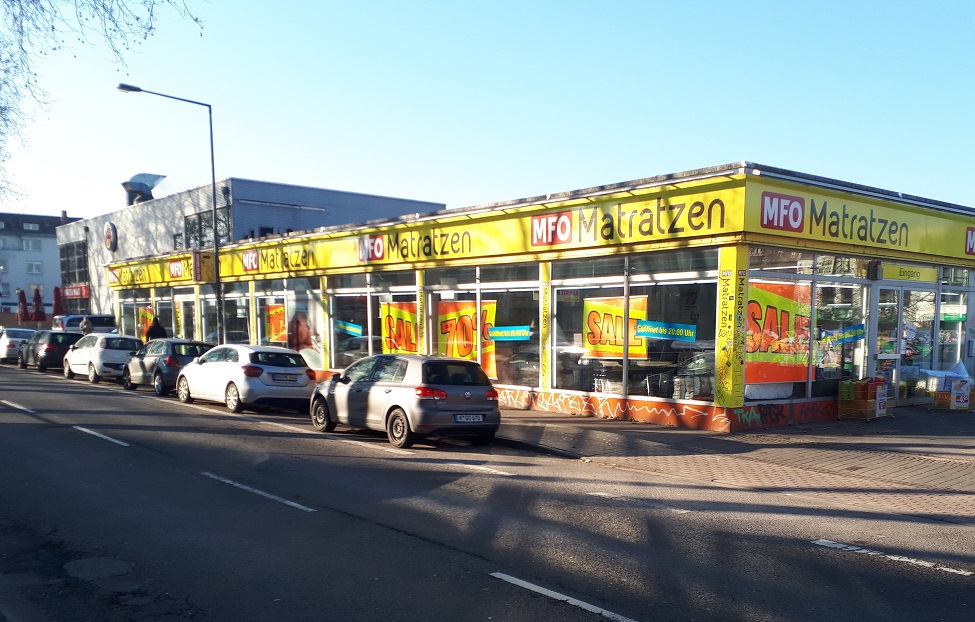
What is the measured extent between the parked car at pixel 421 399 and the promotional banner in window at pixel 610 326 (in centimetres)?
374

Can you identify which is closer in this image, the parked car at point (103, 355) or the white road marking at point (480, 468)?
the white road marking at point (480, 468)

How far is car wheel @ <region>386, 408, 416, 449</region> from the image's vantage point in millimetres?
12055

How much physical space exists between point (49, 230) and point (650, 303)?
87.5m

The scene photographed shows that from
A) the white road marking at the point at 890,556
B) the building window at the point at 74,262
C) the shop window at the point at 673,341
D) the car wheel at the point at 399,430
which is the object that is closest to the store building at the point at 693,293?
the shop window at the point at 673,341

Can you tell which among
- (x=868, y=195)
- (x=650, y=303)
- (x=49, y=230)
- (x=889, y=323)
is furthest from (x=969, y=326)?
(x=49, y=230)

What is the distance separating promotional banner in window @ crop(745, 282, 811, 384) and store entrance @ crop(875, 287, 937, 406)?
261 centimetres

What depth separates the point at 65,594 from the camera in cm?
558

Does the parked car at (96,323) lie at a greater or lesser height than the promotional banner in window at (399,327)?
lesser

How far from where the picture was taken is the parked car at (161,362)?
20.0 m

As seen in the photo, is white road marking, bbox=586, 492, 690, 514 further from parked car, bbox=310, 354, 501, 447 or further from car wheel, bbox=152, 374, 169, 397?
car wheel, bbox=152, 374, 169, 397

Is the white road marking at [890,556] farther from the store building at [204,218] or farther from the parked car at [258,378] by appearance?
the store building at [204,218]

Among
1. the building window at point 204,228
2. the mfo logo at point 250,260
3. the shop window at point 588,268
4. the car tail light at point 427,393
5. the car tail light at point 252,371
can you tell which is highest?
the building window at point 204,228

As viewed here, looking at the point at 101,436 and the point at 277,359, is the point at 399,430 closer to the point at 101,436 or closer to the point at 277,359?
the point at 101,436

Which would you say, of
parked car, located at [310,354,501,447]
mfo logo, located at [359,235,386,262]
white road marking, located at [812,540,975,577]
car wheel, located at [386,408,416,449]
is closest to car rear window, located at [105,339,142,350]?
mfo logo, located at [359,235,386,262]
